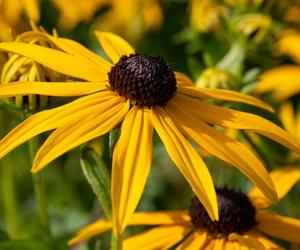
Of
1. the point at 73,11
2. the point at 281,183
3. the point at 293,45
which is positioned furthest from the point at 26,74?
the point at 293,45

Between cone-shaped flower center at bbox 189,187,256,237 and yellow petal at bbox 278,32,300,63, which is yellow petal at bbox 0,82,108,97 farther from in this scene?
yellow petal at bbox 278,32,300,63

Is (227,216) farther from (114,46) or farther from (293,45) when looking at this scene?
→ (293,45)

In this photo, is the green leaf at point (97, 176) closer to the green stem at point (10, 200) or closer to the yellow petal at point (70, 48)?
the yellow petal at point (70, 48)

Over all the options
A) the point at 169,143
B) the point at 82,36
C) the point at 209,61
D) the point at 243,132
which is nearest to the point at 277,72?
the point at 82,36

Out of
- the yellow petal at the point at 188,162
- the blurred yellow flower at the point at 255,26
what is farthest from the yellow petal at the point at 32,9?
the yellow petal at the point at 188,162

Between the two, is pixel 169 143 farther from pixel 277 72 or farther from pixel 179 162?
pixel 277 72

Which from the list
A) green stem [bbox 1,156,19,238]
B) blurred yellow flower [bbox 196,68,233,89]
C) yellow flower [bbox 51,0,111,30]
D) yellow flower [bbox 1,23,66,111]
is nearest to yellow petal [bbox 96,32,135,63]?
yellow flower [bbox 1,23,66,111]
